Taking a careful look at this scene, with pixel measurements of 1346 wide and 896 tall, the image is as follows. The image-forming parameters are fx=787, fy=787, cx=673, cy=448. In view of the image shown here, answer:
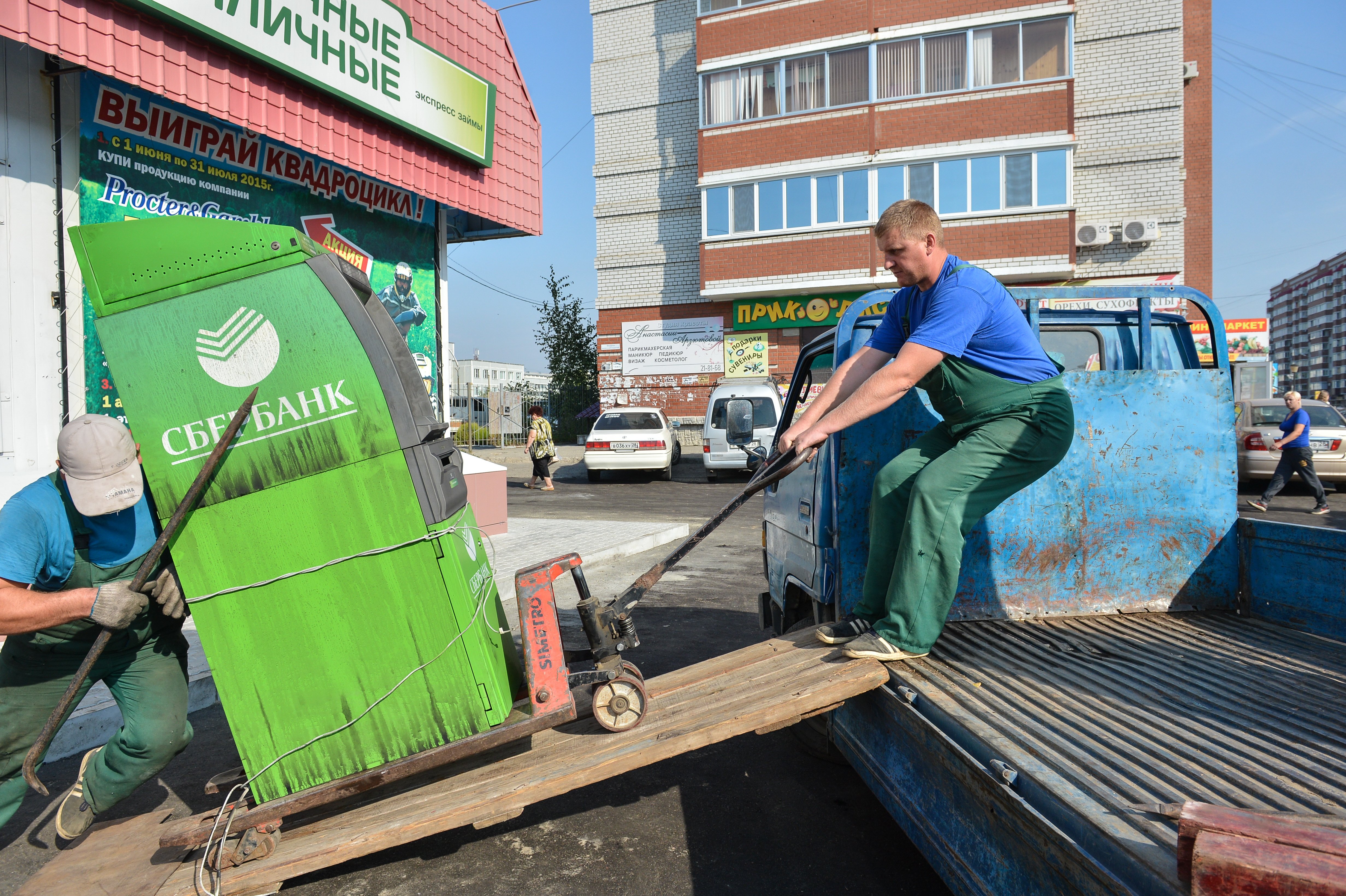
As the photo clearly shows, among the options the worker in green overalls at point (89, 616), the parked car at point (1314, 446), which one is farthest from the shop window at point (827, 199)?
the worker in green overalls at point (89, 616)

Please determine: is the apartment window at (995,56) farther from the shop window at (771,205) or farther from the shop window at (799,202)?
the shop window at (771,205)

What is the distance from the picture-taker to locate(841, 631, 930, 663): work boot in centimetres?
289

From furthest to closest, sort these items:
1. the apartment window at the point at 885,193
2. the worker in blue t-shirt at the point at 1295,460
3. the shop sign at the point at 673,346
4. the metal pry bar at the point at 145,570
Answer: the shop sign at the point at 673,346 → the apartment window at the point at 885,193 → the worker in blue t-shirt at the point at 1295,460 → the metal pry bar at the point at 145,570

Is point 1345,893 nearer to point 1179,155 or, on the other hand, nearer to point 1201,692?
point 1201,692

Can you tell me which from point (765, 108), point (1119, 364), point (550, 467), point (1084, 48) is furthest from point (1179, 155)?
point (1119, 364)

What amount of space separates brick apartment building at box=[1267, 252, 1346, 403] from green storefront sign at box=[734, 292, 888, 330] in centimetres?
13705

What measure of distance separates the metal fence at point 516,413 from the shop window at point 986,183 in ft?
42.9

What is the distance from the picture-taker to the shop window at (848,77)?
71.2 ft

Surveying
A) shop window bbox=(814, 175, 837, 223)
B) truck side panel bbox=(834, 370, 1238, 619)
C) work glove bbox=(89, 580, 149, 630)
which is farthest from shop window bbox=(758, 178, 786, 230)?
work glove bbox=(89, 580, 149, 630)

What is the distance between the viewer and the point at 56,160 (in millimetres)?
5316

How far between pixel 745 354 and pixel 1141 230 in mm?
11148

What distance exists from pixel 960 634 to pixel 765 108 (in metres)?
22.4

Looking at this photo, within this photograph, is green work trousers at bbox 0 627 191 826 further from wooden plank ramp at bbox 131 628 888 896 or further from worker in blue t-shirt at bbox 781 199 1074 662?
worker in blue t-shirt at bbox 781 199 1074 662

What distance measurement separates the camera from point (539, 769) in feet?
8.59
